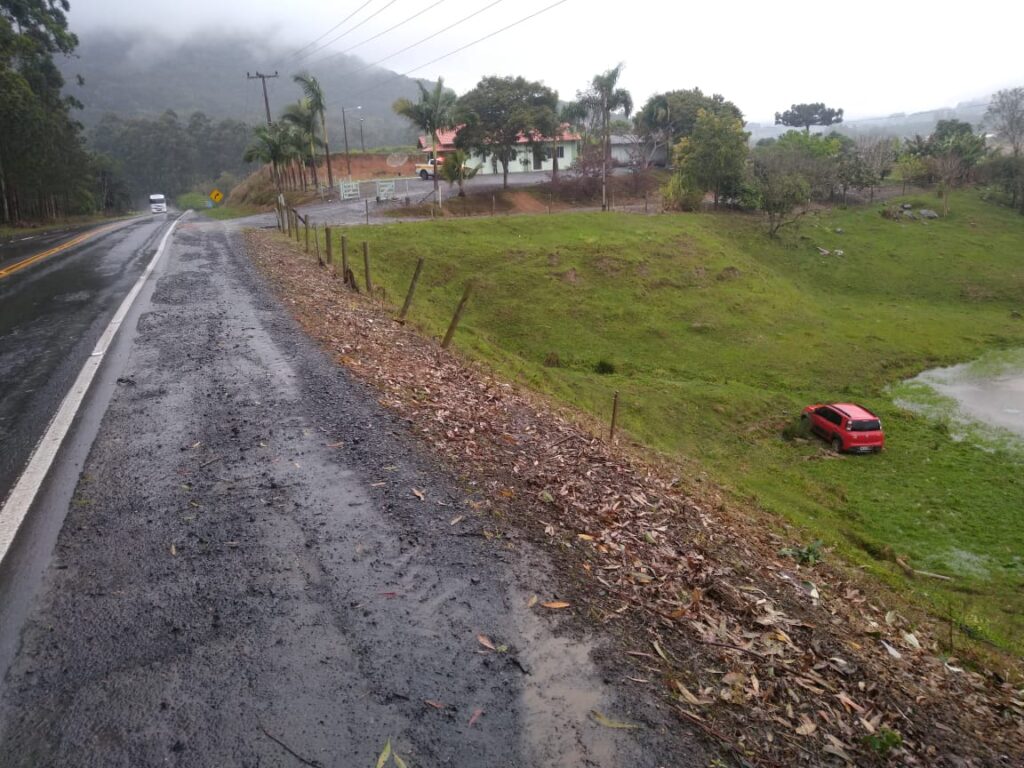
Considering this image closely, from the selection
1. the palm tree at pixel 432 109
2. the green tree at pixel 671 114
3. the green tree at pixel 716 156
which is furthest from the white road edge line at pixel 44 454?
the green tree at pixel 671 114

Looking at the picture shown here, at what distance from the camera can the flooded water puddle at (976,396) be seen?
22172 mm

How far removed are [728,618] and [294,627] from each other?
3.45 meters

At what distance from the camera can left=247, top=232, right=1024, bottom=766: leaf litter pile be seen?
4203 mm

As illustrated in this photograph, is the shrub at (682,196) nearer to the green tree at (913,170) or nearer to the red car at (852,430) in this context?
the green tree at (913,170)

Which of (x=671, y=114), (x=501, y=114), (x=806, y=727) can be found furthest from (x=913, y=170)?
(x=806, y=727)

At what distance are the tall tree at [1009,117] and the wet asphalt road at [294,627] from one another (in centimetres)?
7798

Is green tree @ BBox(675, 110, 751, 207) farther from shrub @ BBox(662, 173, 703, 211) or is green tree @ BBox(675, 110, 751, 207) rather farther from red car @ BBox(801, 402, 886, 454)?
red car @ BBox(801, 402, 886, 454)

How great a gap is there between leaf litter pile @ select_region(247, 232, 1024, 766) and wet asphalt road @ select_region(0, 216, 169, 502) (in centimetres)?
439

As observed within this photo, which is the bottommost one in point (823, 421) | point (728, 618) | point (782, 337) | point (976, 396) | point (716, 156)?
point (976, 396)

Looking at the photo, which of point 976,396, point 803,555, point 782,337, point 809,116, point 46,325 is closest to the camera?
point 803,555

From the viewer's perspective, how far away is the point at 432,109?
4888 centimetres

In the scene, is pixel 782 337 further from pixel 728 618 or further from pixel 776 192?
pixel 728 618

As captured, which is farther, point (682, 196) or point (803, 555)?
point (682, 196)

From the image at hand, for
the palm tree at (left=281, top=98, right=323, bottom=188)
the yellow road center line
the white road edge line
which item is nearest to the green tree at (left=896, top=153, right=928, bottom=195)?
the palm tree at (left=281, top=98, right=323, bottom=188)
